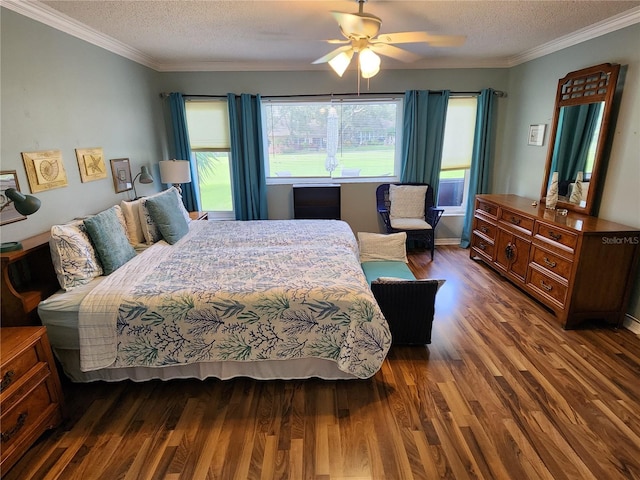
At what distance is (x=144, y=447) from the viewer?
1.83 m

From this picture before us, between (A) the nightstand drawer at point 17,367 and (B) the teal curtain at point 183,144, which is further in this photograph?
(B) the teal curtain at point 183,144

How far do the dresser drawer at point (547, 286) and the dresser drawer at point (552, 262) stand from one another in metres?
0.08

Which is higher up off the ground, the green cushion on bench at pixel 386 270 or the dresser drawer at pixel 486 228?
the dresser drawer at pixel 486 228

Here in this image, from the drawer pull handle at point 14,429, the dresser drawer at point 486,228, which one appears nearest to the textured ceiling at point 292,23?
the dresser drawer at point 486,228

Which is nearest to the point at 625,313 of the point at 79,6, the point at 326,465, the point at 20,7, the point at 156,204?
the point at 326,465

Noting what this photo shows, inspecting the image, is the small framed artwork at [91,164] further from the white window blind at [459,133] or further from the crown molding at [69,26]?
the white window blind at [459,133]

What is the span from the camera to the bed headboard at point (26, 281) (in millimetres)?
1957

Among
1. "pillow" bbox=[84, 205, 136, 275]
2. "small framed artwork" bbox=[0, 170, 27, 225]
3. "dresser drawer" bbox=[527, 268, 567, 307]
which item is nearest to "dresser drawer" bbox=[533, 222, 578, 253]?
"dresser drawer" bbox=[527, 268, 567, 307]

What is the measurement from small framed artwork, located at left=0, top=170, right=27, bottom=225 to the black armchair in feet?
12.1

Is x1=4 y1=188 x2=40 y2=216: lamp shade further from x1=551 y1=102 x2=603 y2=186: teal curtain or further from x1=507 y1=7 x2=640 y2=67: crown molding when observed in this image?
x1=507 y1=7 x2=640 y2=67: crown molding

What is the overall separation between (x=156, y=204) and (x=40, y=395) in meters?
1.69

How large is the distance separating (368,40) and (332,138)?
253 centimetres

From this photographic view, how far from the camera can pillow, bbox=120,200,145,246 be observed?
304 centimetres

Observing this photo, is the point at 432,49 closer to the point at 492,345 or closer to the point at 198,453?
the point at 492,345
